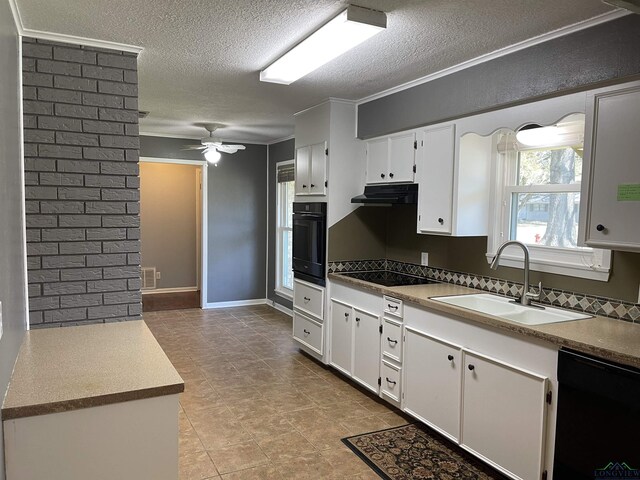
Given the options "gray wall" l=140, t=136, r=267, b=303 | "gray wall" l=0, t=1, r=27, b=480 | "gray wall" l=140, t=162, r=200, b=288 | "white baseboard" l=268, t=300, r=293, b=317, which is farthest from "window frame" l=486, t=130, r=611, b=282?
"gray wall" l=140, t=162, r=200, b=288

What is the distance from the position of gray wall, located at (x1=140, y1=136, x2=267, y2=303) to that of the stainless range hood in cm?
315

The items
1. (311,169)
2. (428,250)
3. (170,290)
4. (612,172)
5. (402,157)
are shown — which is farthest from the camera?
(170,290)

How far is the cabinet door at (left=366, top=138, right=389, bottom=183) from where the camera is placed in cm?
394

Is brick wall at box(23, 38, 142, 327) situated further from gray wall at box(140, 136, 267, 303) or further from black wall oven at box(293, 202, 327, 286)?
gray wall at box(140, 136, 267, 303)

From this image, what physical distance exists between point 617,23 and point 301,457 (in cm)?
285

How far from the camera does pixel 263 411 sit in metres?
3.48

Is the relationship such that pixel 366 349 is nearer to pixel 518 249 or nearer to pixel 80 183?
pixel 518 249

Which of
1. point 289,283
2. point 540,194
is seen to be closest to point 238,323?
point 289,283

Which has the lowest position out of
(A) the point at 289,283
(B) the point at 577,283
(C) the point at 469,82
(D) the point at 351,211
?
(A) the point at 289,283

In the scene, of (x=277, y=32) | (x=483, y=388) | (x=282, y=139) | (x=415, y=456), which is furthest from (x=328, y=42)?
(x=282, y=139)

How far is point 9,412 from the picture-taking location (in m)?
1.50

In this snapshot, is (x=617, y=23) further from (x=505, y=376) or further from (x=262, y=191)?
(x=262, y=191)

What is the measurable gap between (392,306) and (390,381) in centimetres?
56

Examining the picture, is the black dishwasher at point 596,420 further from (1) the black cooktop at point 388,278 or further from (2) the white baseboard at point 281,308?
(2) the white baseboard at point 281,308
